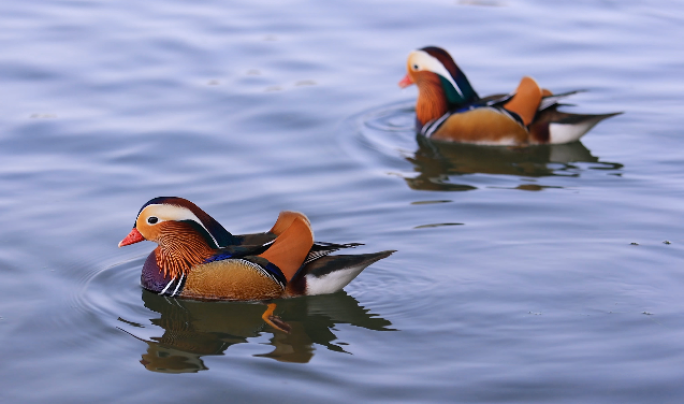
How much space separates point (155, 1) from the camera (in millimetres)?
17625

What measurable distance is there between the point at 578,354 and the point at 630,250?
196cm

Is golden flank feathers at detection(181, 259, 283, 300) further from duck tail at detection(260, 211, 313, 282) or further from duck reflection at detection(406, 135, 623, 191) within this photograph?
duck reflection at detection(406, 135, 623, 191)

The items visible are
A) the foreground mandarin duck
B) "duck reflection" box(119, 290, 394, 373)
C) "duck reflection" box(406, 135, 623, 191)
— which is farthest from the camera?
the foreground mandarin duck

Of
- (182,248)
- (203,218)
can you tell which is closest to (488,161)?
(203,218)

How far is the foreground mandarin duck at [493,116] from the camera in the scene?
11.4 meters

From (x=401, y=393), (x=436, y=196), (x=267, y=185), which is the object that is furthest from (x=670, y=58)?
(x=401, y=393)

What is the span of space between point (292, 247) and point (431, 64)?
5670mm

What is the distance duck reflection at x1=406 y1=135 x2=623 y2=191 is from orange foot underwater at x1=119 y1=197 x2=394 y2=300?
108 inches

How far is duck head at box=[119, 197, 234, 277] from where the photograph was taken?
7562mm

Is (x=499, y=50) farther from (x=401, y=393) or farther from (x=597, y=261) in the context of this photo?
(x=401, y=393)

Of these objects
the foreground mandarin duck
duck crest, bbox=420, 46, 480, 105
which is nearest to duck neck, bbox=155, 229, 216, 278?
the foreground mandarin duck

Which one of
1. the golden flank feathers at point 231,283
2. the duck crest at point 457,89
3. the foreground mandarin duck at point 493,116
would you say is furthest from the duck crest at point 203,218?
the duck crest at point 457,89

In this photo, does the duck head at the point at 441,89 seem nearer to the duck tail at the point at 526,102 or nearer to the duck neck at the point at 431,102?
the duck neck at the point at 431,102

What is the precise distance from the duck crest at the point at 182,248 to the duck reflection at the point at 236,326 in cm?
25
